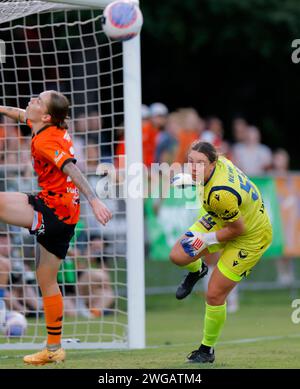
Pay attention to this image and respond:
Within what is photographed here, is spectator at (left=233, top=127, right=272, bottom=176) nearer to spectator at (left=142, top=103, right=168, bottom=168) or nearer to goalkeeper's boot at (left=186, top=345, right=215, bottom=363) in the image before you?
spectator at (left=142, top=103, right=168, bottom=168)

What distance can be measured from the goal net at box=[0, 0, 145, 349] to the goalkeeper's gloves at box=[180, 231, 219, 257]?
118 centimetres

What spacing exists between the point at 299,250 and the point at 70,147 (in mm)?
7130

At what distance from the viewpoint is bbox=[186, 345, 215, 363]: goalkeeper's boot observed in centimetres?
813

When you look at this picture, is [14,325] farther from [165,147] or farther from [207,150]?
[165,147]

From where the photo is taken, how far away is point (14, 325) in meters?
10.2

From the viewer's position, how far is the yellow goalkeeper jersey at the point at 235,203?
7.99 metres

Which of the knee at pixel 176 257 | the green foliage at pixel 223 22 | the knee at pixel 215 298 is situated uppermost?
the green foliage at pixel 223 22

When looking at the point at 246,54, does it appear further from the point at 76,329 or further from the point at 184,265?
the point at 184,265

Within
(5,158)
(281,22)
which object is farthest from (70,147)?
(281,22)

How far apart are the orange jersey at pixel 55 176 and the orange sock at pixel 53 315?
25.0 inches

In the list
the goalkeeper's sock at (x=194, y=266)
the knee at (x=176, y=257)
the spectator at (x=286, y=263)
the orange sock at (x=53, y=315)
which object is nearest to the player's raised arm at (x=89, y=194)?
the orange sock at (x=53, y=315)

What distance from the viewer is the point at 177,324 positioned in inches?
473

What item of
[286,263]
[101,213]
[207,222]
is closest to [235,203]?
[207,222]

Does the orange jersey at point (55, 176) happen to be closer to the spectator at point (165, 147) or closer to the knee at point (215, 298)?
the knee at point (215, 298)
